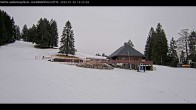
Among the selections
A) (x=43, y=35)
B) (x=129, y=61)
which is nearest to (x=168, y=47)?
(x=129, y=61)

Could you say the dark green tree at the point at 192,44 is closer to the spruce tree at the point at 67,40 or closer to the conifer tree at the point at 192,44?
the conifer tree at the point at 192,44

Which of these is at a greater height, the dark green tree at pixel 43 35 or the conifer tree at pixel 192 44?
the dark green tree at pixel 43 35

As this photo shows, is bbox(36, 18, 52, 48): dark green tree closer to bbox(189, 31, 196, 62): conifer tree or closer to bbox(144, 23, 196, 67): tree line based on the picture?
bbox(144, 23, 196, 67): tree line

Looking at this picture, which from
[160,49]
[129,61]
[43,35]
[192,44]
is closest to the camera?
[129,61]

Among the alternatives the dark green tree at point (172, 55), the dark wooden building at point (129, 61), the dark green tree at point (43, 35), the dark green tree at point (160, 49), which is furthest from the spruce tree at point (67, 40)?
the dark green tree at point (172, 55)

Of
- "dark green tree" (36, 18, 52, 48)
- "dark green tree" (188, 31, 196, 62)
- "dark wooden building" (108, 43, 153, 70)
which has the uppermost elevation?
"dark green tree" (36, 18, 52, 48)

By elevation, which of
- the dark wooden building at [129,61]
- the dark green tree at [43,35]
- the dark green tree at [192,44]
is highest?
the dark green tree at [43,35]

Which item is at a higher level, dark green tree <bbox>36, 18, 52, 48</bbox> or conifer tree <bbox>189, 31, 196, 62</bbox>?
dark green tree <bbox>36, 18, 52, 48</bbox>

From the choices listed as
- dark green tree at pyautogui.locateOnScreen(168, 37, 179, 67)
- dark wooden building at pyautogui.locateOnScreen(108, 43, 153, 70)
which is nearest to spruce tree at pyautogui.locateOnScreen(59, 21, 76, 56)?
dark wooden building at pyautogui.locateOnScreen(108, 43, 153, 70)

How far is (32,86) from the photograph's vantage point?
1278cm

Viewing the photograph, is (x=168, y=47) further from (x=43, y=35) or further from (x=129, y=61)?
(x=43, y=35)

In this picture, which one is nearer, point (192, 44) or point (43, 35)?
point (192, 44)

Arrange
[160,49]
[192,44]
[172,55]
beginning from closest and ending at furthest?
[160,49] → [192,44] → [172,55]
